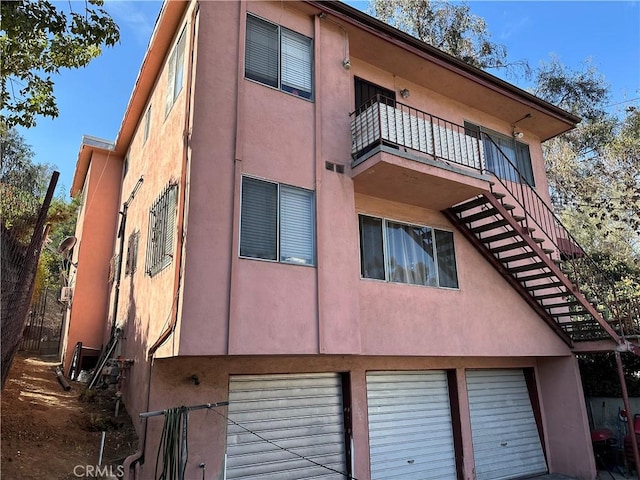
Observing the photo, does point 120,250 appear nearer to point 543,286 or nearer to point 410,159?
point 410,159

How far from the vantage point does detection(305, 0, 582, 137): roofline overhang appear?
9023 mm

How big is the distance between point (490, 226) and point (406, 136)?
331cm

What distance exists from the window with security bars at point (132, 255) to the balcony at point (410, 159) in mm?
5570

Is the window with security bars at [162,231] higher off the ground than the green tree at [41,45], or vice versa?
the green tree at [41,45]

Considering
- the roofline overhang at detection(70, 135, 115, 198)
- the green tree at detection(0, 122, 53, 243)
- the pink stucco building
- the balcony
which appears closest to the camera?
the green tree at detection(0, 122, 53, 243)

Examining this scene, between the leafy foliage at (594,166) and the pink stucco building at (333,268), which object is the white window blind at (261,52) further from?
the leafy foliage at (594,166)

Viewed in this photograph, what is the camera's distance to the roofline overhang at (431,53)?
902 cm

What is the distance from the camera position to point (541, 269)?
34.9 ft

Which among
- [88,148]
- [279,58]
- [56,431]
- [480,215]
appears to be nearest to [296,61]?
[279,58]

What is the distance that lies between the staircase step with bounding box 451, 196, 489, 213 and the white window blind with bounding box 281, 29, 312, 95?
457 cm

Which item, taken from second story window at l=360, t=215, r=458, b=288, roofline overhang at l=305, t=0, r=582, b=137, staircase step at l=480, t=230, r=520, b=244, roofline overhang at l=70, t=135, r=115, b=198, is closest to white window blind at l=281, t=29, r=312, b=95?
roofline overhang at l=305, t=0, r=582, b=137

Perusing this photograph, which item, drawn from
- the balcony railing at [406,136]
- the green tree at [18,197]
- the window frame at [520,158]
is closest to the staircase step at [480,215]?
the balcony railing at [406,136]

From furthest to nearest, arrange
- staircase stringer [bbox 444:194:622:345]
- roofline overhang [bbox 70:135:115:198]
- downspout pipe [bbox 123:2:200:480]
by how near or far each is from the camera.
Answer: roofline overhang [bbox 70:135:115:198] < staircase stringer [bbox 444:194:622:345] < downspout pipe [bbox 123:2:200:480]

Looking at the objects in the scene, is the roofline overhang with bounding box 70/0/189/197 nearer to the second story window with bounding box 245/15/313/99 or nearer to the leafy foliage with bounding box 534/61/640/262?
the second story window with bounding box 245/15/313/99
